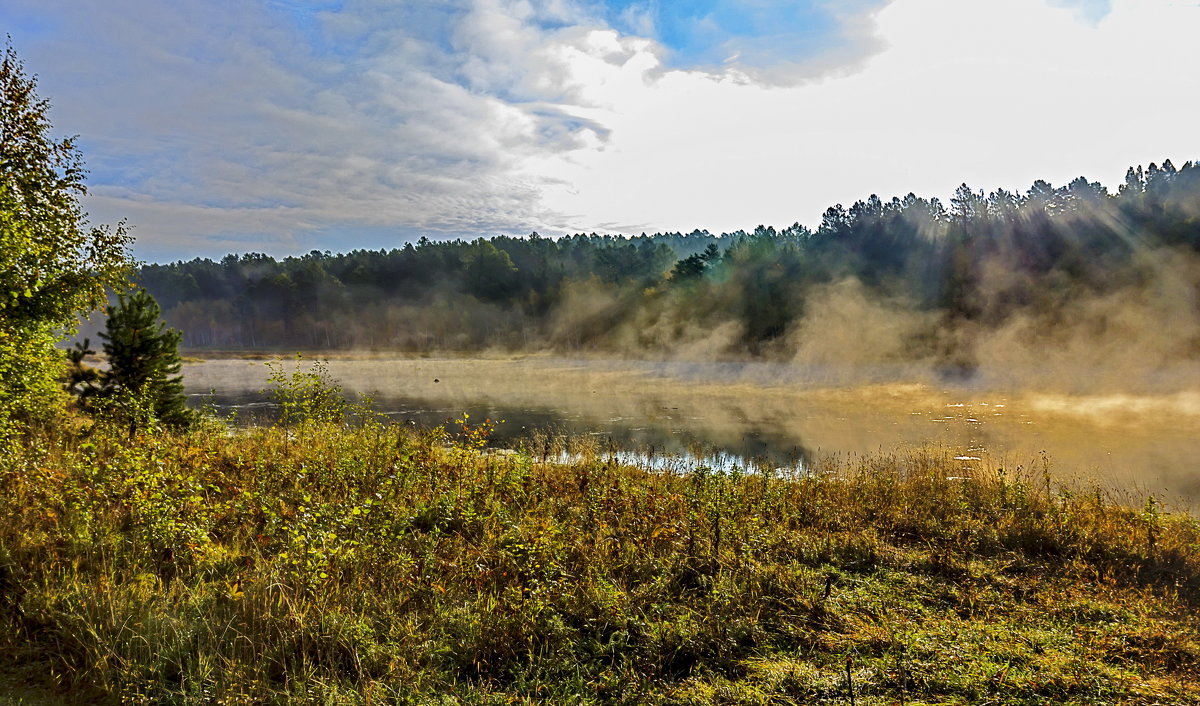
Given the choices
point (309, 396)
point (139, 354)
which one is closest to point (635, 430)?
point (309, 396)

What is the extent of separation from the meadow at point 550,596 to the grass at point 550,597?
0.09 feet

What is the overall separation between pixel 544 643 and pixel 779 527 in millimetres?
4020

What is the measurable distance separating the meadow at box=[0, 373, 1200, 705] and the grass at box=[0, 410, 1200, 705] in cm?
3

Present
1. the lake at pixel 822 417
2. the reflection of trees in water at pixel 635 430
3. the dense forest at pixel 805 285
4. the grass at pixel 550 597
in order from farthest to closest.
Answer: the dense forest at pixel 805 285, the reflection of trees in water at pixel 635 430, the lake at pixel 822 417, the grass at pixel 550 597

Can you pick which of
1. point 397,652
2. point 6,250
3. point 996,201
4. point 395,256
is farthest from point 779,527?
point 395,256

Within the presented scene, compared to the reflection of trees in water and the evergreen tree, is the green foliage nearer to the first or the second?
the reflection of trees in water

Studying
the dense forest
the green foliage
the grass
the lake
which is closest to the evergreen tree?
the green foliage

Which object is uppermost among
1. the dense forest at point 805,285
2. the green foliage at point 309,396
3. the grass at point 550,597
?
the dense forest at point 805,285

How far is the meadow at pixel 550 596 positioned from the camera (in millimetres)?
4426

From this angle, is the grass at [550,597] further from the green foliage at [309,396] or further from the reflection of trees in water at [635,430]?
the reflection of trees in water at [635,430]

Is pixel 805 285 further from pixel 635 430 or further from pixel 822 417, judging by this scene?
pixel 635 430

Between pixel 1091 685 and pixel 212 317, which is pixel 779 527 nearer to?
pixel 1091 685

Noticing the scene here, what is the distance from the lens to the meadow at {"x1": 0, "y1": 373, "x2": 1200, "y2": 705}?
443 centimetres

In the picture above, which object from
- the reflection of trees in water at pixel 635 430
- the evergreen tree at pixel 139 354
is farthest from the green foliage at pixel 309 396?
the evergreen tree at pixel 139 354
